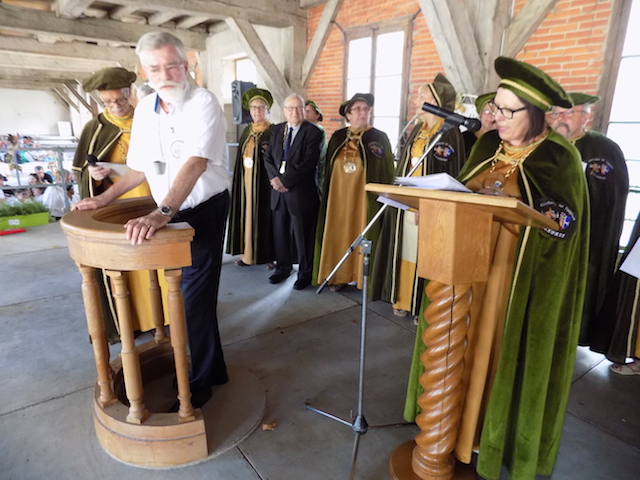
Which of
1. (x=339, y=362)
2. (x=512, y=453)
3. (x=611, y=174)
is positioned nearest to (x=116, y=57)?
(x=339, y=362)

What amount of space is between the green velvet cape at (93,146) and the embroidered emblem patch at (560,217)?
2.28 meters

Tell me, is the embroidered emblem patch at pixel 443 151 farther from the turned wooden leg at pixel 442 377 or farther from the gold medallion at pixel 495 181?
the turned wooden leg at pixel 442 377

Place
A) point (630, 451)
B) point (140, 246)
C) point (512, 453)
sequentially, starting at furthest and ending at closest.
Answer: point (630, 451) < point (512, 453) < point (140, 246)

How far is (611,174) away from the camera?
251 centimetres

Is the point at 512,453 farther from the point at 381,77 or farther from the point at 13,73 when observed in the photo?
the point at 13,73

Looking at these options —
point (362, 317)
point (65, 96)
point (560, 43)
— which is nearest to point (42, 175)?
point (362, 317)

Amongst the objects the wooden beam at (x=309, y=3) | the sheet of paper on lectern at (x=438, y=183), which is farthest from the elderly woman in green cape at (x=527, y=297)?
the wooden beam at (x=309, y=3)

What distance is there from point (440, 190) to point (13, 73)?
54.2 feet

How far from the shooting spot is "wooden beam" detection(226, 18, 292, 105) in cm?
466

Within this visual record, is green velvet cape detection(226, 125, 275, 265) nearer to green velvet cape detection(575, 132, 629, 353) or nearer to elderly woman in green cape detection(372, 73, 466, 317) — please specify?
elderly woman in green cape detection(372, 73, 466, 317)

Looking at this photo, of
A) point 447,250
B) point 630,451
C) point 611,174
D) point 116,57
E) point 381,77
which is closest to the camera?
point 447,250

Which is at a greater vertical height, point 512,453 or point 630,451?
point 512,453

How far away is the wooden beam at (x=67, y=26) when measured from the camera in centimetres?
476

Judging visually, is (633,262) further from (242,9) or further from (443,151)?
(242,9)
